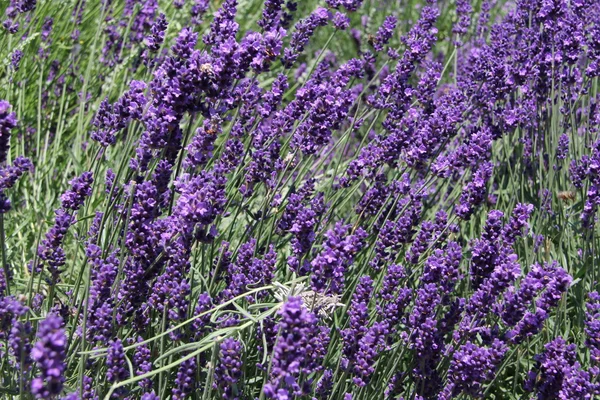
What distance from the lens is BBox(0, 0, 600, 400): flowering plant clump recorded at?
204cm

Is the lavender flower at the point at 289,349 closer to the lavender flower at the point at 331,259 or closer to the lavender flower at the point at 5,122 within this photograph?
the lavender flower at the point at 331,259

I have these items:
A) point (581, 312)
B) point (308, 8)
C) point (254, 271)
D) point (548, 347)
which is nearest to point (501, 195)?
point (581, 312)

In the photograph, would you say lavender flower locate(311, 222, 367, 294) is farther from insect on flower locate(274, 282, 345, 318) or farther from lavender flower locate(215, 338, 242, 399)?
lavender flower locate(215, 338, 242, 399)

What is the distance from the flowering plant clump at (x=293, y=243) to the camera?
2.04m

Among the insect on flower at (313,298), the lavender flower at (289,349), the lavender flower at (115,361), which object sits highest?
the lavender flower at (289,349)

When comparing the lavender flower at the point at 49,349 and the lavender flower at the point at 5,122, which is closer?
the lavender flower at the point at 49,349

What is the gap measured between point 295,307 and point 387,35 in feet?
6.48

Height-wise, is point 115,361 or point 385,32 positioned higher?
point 385,32

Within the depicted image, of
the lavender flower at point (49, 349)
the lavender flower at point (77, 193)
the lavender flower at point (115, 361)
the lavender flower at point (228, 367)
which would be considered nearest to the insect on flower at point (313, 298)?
the lavender flower at point (228, 367)

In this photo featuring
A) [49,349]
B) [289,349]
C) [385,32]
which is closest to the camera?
[49,349]

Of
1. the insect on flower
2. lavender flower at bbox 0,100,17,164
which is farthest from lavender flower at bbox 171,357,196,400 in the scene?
lavender flower at bbox 0,100,17,164

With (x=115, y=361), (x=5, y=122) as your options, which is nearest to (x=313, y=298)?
(x=115, y=361)

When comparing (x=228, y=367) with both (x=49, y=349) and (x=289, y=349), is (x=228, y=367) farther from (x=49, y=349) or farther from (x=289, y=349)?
(x=49, y=349)

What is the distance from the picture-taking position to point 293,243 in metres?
2.22
